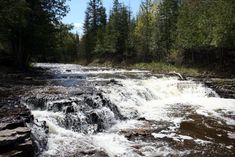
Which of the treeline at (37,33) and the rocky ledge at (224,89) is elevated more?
the treeline at (37,33)

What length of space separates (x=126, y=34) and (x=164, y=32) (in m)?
10.1

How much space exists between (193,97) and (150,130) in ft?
39.6

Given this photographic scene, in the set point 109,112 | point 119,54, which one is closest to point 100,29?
point 119,54

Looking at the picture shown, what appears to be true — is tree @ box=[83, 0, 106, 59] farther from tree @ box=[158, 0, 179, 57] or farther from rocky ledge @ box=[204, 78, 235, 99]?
rocky ledge @ box=[204, 78, 235, 99]

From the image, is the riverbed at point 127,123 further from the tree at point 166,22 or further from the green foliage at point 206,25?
the tree at point 166,22

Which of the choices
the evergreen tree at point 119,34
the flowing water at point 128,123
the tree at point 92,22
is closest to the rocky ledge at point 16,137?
the flowing water at point 128,123

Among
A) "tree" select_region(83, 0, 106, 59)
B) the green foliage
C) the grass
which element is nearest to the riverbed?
the green foliage

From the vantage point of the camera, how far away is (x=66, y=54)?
9775cm

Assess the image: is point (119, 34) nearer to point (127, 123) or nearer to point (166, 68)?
point (166, 68)

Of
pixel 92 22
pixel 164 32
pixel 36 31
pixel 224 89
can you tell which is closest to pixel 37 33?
pixel 36 31

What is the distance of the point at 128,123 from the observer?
62.4 feet

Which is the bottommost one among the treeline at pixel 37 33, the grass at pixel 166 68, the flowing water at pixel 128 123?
the flowing water at pixel 128 123

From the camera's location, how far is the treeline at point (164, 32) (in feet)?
149

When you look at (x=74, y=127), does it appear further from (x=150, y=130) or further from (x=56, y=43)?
(x=56, y=43)
